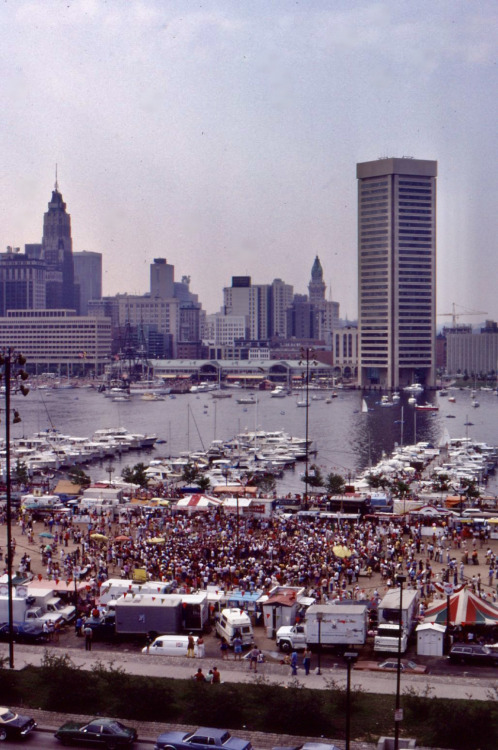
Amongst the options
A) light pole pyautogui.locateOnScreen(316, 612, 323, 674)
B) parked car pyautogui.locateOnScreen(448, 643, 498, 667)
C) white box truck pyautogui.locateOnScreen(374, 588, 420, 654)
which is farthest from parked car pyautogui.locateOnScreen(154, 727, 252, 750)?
parked car pyautogui.locateOnScreen(448, 643, 498, 667)

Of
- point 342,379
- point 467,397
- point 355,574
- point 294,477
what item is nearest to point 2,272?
point 342,379

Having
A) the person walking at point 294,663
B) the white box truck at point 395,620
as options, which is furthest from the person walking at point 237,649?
the white box truck at point 395,620

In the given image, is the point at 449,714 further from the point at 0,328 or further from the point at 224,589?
the point at 0,328

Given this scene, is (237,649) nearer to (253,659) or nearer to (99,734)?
(253,659)

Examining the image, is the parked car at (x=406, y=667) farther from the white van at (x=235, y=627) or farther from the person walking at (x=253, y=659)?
the white van at (x=235, y=627)

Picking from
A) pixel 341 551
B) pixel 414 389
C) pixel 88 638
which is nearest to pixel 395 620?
pixel 341 551

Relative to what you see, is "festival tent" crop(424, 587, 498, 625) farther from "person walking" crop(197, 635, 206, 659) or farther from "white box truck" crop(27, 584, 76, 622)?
"white box truck" crop(27, 584, 76, 622)
